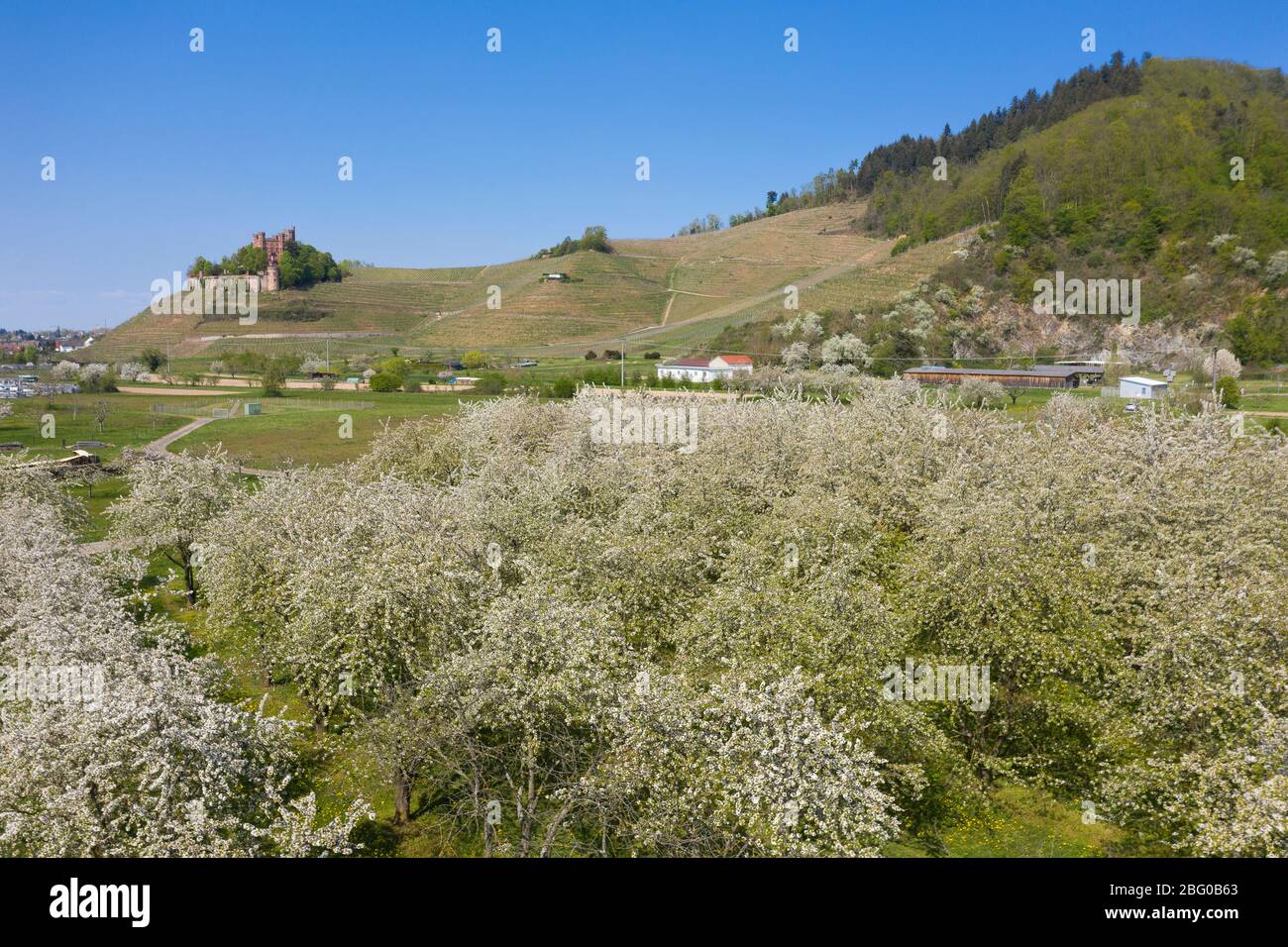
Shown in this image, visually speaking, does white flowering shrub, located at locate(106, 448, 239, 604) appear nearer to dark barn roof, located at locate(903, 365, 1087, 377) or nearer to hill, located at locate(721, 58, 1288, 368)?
dark barn roof, located at locate(903, 365, 1087, 377)

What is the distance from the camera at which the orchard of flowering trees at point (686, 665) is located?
1457 centimetres

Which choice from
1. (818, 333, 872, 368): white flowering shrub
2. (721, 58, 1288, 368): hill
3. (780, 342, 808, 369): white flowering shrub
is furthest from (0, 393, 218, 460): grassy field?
(721, 58, 1288, 368): hill

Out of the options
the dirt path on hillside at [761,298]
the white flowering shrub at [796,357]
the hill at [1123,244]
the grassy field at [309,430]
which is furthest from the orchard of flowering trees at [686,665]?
the dirt path on hillside at [761,298]

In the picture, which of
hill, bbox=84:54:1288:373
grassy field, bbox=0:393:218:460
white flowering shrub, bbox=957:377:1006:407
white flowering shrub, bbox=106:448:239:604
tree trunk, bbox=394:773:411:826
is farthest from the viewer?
hill, bbox=84:54:1288:373

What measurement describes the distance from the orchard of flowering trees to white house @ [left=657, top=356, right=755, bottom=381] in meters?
74.5

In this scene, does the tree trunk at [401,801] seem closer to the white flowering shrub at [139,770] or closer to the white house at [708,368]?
the white flowering shrub at [139,770]

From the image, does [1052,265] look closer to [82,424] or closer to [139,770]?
[82,424]

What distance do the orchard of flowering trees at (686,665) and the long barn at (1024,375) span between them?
238ft

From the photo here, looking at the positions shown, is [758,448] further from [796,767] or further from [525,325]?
[525,325]

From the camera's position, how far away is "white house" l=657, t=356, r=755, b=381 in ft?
351
